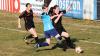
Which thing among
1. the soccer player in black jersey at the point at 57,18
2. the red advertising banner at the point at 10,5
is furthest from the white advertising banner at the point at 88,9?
the soccer player in black jersey at the point at 57,18

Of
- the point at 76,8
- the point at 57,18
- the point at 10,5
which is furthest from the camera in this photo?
the point at 10,5

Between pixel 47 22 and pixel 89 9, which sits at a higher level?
pixel 47 22

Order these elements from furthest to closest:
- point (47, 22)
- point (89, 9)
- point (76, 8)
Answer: point (76, 8) < point (89, 9) < point (47, 22)

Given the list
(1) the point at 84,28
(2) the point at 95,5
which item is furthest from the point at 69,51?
(2) the point at 95,5

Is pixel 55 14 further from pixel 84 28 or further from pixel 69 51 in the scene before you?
pixel 84 28

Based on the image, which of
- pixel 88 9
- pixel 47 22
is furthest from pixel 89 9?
pixel 47 22

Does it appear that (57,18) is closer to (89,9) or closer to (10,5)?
(89,9)

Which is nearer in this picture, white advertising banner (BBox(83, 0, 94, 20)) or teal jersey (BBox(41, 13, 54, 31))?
teal jersey (BBox(41, 13, 54, 31))

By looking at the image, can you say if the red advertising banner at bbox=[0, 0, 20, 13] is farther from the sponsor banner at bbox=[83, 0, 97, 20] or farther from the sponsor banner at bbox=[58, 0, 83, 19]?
the sponsor banner at bbox=[83, 0, 97, 20]

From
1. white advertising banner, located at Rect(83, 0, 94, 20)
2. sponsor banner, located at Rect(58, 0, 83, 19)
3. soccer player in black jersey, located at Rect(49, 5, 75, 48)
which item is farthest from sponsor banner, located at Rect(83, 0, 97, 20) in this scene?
soccer player in black jersey, located at Rect(49, 5, 75, 48)

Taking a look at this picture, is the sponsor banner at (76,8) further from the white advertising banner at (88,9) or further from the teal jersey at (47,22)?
the teal jersey at (47,22)

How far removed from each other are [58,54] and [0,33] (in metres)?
7.57

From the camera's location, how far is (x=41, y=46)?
15.6 metres

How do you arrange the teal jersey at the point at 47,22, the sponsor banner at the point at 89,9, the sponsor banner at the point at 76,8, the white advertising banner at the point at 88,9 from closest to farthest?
1. the teal jersey at the point at 47,22
2. the sponsor banner at the point at 89,9
3. the white advertising banner at the point at 88,9
4. the sponsor banner at the point at 76,8
